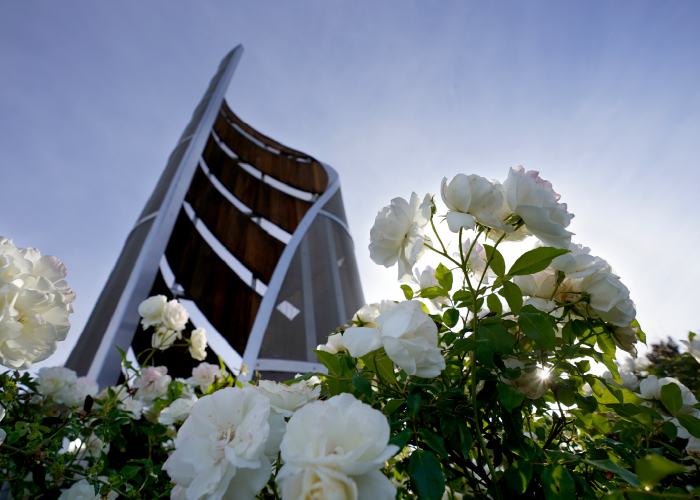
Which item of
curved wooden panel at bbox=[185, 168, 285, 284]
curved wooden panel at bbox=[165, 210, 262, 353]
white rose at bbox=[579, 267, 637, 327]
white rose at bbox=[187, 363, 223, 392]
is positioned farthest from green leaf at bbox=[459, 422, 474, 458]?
curved wooden panel at bbox=[185, 168, 285, 284]

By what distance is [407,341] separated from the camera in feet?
1.09

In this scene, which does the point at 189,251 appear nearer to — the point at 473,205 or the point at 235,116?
the point at 235,116

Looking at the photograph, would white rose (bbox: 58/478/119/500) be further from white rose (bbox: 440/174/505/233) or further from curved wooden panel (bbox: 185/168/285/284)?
curved wooden panel (bbox: 185/168/285/284)

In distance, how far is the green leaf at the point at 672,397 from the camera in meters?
0.46

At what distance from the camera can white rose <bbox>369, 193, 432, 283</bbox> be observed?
453mm

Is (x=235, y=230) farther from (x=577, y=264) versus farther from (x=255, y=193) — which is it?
(x=577, y=264)

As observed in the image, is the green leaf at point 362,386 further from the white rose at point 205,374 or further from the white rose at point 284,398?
the white rose at point 205,374

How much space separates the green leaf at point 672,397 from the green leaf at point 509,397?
264mm

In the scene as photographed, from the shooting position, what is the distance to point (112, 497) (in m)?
0.62

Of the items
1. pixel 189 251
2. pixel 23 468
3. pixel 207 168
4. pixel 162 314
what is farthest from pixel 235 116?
pixel 23 468

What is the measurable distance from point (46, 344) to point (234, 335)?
3.15m

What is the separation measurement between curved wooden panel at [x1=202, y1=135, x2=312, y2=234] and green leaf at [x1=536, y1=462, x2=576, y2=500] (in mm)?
3984

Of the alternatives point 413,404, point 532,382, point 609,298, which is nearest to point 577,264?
point 609,298

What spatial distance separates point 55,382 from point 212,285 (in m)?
2.83
